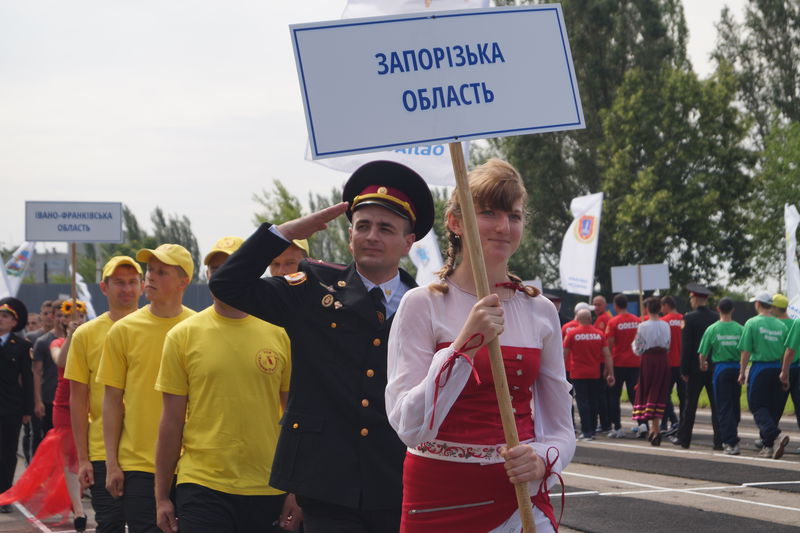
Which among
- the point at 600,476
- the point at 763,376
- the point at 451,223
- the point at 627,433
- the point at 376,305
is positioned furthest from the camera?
the point at 627,433

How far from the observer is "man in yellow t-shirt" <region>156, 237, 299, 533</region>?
4.82 meters

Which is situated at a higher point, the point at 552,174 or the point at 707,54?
the point at 707,54

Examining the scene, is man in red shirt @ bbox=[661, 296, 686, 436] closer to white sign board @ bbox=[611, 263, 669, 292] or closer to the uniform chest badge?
white sign board @ bbox=[611, 263, 669, 292]

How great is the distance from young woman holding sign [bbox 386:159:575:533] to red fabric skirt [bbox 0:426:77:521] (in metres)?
7.26

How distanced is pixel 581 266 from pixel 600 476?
852cm

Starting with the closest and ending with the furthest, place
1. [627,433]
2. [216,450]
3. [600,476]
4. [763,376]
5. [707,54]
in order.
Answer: [216,450], [600,476], [763,376], [627,433], [707,54]

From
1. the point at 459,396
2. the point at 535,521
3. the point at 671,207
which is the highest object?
the point at 671,207

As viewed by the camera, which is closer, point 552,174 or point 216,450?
point 216,450

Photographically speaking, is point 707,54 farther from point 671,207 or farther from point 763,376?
point 763,376

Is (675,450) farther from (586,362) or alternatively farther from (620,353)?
(620,353)

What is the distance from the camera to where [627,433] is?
18.1 metres

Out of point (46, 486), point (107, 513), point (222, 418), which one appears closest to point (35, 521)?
point (46, 486)

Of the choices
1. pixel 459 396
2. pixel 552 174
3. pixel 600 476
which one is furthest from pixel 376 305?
pixel 552 174

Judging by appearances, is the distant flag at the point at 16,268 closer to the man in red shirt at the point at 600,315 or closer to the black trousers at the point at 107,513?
the man in red shirt at the point at 600,315
